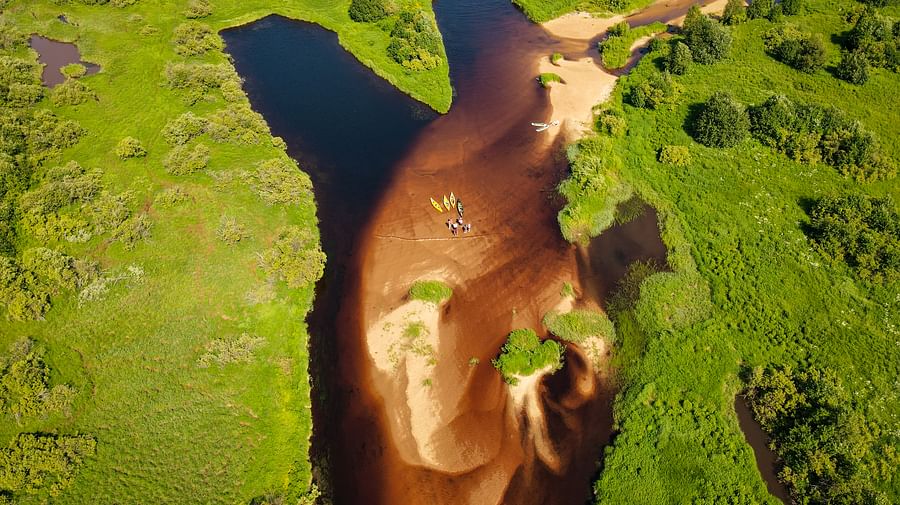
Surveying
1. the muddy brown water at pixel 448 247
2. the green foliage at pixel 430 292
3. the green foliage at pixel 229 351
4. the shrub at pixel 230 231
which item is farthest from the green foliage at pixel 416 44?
the green foliage at pixel 229 351

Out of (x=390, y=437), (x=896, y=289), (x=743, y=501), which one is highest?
(x=896, y=289)

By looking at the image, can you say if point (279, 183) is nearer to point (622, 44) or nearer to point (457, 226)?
point (457, 226)

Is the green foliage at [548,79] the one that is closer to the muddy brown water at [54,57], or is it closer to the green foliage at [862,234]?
the green foliage at [862,234]

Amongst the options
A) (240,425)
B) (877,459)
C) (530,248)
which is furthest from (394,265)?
(877,459)

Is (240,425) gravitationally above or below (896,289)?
below

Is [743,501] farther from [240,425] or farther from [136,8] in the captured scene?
[136,8]

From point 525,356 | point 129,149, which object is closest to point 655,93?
point 525,356

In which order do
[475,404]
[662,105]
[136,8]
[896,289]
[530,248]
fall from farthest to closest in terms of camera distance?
[136,8], [662,105], [530,248], [896,289], [475,404]
